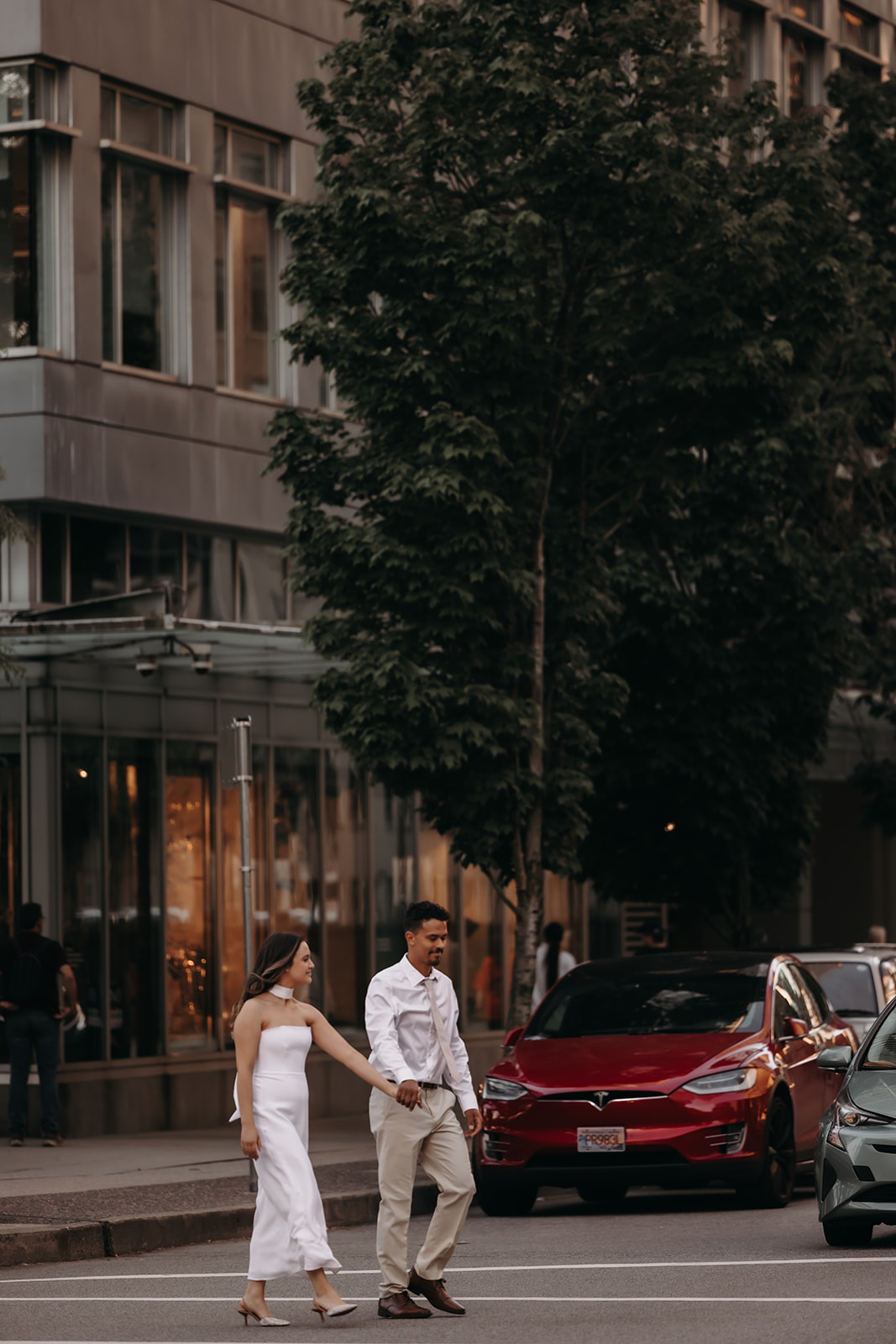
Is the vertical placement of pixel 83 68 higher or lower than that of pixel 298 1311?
higher

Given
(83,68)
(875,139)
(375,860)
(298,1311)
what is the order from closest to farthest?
(298,1311)
(83,68)
(375,860)
(875,139)

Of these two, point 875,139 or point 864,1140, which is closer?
point 864,1140

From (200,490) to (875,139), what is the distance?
32.0 feet

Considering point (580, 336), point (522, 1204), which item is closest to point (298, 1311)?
point (522, 1204)

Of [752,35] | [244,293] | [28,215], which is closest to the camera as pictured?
[28,215]

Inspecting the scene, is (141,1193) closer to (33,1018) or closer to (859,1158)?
(33,1018)

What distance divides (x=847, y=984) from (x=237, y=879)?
21.9 ft

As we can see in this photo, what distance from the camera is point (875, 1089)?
40.0ft

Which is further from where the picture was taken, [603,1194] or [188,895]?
[188,895]

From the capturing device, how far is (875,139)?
27688 mm

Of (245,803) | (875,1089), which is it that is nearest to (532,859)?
(245,803)

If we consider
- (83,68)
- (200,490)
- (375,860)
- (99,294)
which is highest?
(83,68)

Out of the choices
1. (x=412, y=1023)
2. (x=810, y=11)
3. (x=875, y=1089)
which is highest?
(x=810, y=11)

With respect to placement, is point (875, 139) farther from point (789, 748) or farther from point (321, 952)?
point (321, 952)
